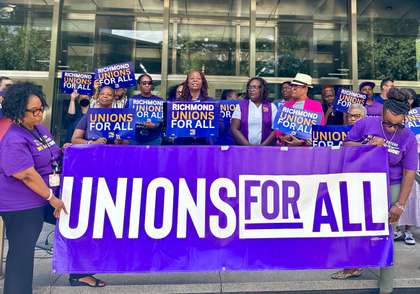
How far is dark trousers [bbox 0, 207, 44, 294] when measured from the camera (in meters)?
2.97

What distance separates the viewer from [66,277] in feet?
12.7

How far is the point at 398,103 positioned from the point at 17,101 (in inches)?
128

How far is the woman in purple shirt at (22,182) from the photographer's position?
2.87 m

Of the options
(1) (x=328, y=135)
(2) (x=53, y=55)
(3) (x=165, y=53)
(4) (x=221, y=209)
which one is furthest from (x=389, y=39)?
(4) (x=221, y=209)

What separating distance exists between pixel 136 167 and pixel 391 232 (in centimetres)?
245

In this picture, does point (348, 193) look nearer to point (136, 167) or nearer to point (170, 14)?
point (136, 167)

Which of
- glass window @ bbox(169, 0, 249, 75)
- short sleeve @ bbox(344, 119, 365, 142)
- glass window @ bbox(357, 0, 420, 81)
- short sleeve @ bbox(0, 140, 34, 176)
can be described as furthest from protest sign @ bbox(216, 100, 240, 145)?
glass window @ bbox(357, 0, 420, 81)

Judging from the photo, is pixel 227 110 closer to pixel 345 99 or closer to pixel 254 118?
pixel 254 118

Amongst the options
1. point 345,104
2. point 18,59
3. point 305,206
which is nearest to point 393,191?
point 305,206

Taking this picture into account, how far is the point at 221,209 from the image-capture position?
3.48 meters

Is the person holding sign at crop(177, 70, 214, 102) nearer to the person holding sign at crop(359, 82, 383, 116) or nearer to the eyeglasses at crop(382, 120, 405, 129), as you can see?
the eyeglasses at crop(382, 120, 405, 129)

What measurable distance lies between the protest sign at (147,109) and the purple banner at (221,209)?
1.42m

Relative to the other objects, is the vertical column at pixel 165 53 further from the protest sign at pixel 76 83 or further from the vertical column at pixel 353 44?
the vertical column at pixel 353 44

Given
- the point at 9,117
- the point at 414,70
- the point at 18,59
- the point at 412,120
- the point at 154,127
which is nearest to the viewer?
the point at 9,117
